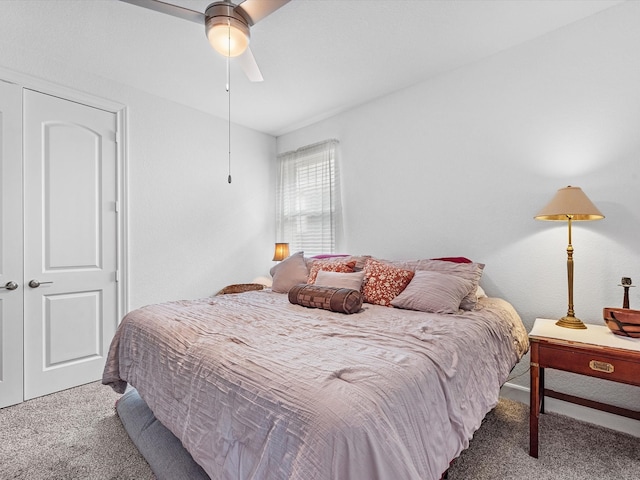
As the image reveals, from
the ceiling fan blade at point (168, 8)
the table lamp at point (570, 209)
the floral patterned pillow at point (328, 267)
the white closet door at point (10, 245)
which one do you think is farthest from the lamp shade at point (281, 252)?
the table lamp at point (570, 209)

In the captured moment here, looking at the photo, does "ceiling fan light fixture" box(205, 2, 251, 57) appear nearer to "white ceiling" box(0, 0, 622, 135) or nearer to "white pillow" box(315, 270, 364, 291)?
"white ceiling" box(0, 0, 622, 135)

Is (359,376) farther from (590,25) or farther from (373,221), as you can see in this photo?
(590,25)

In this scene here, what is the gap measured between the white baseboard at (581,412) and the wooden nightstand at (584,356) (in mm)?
126

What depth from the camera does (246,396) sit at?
1045 millimetres

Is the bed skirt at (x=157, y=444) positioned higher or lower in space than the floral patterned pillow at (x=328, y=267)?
lower

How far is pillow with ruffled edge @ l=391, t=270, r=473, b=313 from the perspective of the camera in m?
2.02

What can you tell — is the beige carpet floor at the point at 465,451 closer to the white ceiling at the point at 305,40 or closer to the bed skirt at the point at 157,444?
the bed skirt at the point at 157,444

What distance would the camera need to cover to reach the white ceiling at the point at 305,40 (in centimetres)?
204

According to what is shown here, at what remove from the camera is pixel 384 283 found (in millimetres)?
2363

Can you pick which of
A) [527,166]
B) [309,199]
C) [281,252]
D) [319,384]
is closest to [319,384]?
[319,384]

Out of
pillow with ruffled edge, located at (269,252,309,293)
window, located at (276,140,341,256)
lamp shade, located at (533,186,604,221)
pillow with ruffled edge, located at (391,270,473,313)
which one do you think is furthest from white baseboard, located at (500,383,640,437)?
window, located at (276,140,341,256)

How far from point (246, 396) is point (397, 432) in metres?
0.49

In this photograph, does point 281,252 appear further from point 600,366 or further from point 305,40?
point 600,366

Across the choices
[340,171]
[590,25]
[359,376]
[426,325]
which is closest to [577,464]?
[426,325]
